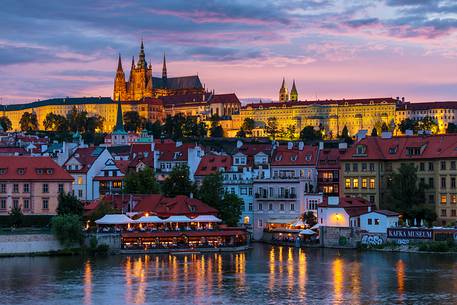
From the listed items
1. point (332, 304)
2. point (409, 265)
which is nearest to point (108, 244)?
point (409, 265)

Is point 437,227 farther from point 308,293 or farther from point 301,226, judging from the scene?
point 308,293

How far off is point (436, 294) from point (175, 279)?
579 inches

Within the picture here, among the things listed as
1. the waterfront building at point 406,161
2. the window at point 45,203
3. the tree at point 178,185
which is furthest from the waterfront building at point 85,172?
the waterfront building at point 406,161

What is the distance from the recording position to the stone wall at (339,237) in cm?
7169

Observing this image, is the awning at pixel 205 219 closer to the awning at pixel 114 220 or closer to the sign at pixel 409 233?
the awning at pixel 114 220

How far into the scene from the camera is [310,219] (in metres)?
77.4

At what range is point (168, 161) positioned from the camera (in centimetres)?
9569

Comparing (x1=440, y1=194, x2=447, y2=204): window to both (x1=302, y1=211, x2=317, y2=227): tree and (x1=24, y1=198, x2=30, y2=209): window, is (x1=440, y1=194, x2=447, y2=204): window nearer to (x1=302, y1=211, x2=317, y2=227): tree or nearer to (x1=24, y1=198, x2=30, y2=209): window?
(x1=302, y1=211, x2=317, y2=227): tree

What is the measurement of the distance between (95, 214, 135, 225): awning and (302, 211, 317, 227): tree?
588 inches

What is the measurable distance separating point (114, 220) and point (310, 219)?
16619 millimetres

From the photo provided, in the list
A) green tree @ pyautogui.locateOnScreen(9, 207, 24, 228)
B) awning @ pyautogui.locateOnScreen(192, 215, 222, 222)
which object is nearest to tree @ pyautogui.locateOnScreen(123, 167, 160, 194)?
awning @ pyautogui.locateOnScreen(192, 215, 222, 222)

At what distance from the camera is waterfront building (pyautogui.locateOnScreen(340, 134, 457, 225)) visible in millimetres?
75812

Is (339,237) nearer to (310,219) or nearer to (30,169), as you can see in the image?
(310,219)

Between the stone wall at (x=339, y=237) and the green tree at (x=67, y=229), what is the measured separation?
18587 mm
